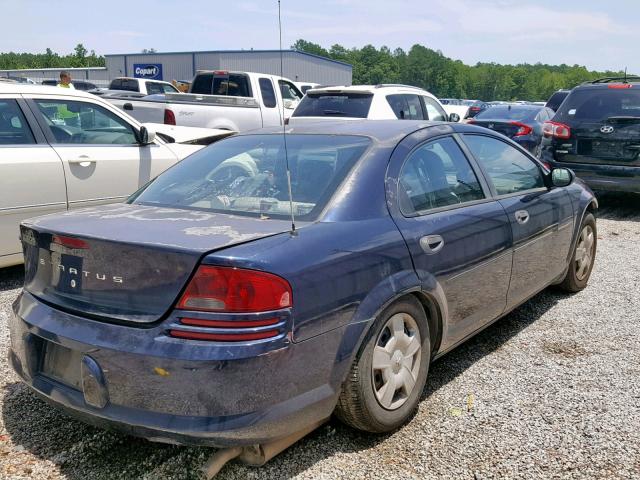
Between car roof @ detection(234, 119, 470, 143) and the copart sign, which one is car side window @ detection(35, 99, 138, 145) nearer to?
car roof @ detection(234, 119, 470, 143)

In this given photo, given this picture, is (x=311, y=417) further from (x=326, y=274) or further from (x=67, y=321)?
(x=67, y=321)

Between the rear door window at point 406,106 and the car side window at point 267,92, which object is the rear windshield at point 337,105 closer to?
the rear door window at point 406,106

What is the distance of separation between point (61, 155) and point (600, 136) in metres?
6.71

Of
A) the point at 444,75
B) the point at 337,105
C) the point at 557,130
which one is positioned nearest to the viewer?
the point at 557,130

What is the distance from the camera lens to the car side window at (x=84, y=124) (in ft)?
19.2

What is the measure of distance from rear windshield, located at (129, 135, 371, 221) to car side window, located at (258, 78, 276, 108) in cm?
948

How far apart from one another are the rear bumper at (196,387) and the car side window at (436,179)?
984 millimetres

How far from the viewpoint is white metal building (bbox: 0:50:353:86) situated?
48.5 meters

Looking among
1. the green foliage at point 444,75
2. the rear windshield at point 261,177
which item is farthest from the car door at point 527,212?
the green foliage at point 444,75

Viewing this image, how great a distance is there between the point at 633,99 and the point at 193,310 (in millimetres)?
7995

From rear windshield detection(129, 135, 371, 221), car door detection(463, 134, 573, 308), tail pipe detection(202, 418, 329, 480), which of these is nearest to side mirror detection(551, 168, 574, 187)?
car door detection(463, 134, 573, 308)

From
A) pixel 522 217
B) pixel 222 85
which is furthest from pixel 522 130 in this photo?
pixel 522 217

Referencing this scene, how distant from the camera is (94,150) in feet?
19.8

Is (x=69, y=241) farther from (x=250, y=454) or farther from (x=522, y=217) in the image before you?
(x=522, y=217)
